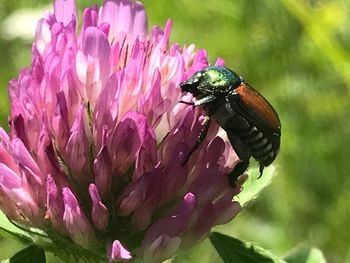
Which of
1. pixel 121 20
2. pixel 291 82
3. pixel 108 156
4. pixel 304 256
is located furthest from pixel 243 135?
pixel 291 82

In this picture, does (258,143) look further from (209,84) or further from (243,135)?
(209,84)

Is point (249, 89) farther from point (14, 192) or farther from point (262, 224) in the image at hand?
point (262, 224)

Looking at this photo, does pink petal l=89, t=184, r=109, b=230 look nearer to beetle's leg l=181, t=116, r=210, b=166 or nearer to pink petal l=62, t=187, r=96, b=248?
pink petal l=62, t=187, r=96, b=248

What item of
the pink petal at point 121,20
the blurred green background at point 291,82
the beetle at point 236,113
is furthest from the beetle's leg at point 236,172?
the blurred green background at point 291,82

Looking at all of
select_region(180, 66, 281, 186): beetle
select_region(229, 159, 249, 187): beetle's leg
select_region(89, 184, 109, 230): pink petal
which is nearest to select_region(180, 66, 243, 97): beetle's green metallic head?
select_region(180, 66, 281, 186): beetle

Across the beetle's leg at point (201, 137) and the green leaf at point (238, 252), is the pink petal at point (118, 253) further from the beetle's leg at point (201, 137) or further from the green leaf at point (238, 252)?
the green leaf at point (238, 252)
